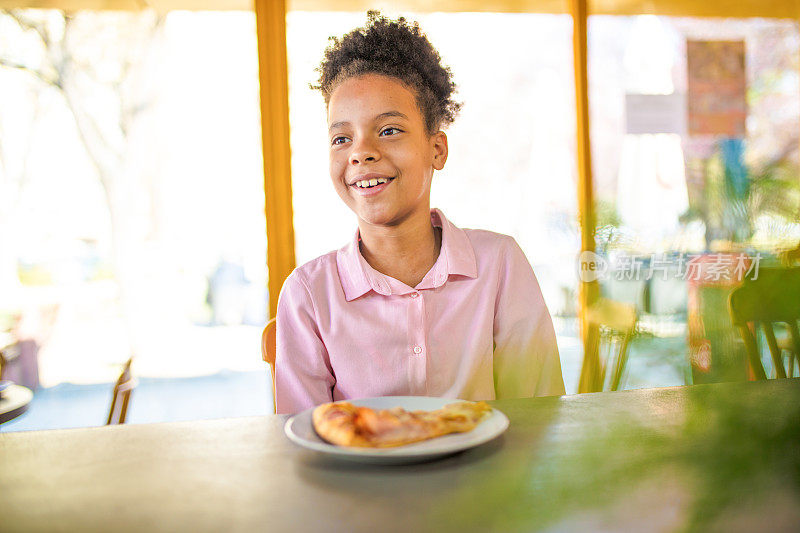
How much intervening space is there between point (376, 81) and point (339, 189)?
225mm

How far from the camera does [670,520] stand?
15.5 inches

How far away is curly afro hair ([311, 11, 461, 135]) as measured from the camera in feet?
4.29

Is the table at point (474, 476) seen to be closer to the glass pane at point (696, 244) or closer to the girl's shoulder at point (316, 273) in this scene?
the glass pane at point (696, 244)

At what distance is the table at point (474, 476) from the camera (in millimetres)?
216

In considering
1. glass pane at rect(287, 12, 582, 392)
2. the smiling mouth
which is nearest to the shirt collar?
the smiling mouth

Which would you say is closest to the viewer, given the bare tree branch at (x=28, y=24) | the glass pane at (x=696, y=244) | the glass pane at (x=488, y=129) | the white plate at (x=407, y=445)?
the glass pane at (x=696, y=244)

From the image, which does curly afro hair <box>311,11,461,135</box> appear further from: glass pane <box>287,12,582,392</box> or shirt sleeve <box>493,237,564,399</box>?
glass pane <box>287,12,582,392</box>

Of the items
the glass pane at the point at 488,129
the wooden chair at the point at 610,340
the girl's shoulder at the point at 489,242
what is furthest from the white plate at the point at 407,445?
the glass pane at the point at 488,129

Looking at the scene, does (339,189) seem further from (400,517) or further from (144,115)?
(144,115)

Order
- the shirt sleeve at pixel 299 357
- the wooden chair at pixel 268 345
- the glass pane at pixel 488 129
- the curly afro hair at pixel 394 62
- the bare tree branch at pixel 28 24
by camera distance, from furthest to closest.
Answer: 1. the glass pane at pixel 488 129
2. the bare tree branch at pixel 28 24
3. the wooden chair at pixel 268 345
4. the curly afro hair at pixel 394 62
5. the shirt sleeve at pixel 299 357

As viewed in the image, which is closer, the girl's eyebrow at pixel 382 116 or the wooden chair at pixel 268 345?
the girl's eyebrow at pixel 382 116

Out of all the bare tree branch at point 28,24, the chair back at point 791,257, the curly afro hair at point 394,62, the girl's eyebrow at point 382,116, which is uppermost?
the bare tree branch at point 28,24

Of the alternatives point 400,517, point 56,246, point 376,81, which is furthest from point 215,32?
point 400,517

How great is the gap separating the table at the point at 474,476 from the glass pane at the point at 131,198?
2.47 metres
